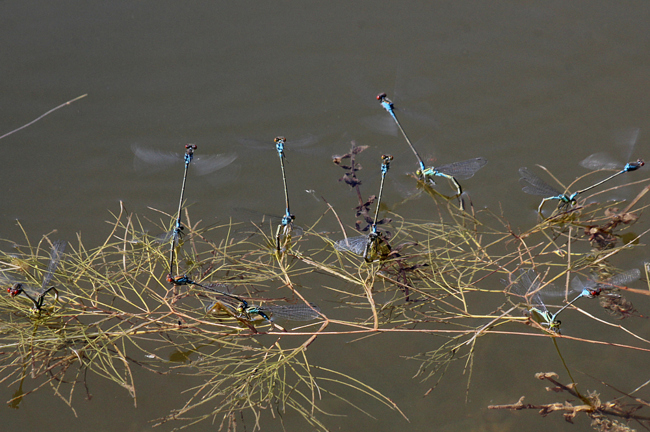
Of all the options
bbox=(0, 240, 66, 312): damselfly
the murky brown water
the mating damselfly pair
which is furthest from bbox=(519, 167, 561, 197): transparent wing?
bbox=(0, 240, 66, 312): damselfly

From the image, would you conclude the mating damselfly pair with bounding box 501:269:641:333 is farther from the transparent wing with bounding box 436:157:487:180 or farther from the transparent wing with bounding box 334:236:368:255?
the transparent wing with bounding box 334:236:368:255

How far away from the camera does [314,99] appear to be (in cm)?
423

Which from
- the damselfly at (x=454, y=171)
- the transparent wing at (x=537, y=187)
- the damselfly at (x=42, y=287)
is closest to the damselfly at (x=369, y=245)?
the damselfly at (x=454, y=171)

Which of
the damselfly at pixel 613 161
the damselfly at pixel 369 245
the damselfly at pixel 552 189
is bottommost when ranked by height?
the damselfly at pixel 369 245

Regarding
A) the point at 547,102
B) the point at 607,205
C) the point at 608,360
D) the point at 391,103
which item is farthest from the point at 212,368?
the point at 547,102

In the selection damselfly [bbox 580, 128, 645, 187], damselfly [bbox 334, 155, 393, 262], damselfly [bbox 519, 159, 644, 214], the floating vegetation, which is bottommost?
the floating vegetation

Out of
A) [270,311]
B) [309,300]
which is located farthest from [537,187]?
[270,311]

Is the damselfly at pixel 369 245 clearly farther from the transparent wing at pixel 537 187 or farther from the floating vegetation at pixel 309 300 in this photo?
the transparent wing at pixel 537 187

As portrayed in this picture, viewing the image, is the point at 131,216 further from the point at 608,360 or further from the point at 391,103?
the point at 608,360

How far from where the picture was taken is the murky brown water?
3842mm

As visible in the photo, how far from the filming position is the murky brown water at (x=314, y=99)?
3.84 m

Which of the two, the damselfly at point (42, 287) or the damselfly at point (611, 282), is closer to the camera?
the damselfly at point (42, 287)

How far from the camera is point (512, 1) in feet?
14.8

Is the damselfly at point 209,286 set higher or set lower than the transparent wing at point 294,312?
higher
